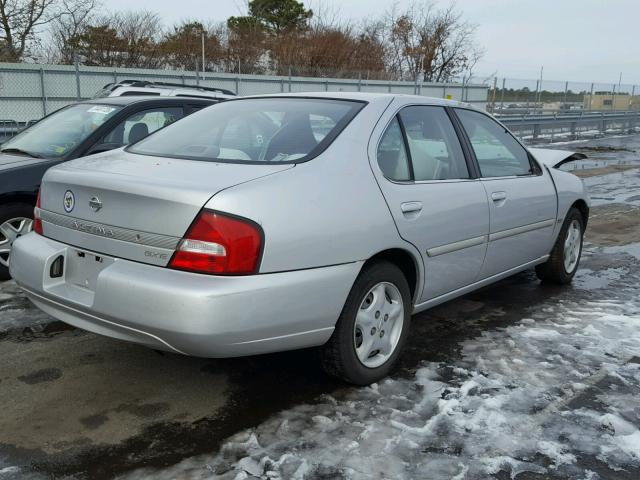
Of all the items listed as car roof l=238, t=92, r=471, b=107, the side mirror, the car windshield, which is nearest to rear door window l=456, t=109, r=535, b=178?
car roof l=238, t=92, r=471, b=107

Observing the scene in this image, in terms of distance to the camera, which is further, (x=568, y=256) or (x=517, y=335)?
(x=568, y=256)

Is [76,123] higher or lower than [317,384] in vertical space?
higher

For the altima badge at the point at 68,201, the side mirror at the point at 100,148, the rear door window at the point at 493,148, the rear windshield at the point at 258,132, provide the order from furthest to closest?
the side mirror at the point at 100,148 → the rear door window at the point at 493,148 → the rear windshield at the point at 258,132 → the altima badge at the point at 68,201

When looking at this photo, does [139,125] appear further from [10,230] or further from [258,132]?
[258,132]

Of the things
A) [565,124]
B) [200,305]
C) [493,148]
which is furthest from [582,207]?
[565,124]

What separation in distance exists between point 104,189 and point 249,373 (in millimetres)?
1319

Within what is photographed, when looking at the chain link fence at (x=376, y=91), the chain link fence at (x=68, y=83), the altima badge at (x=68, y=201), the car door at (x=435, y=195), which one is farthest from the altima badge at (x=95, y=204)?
the chain link fence at (x=68, y=83)

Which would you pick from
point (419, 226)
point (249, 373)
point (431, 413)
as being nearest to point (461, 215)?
point (419, 226)

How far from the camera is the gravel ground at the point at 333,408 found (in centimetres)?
274

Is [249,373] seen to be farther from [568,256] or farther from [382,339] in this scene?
[568,256]

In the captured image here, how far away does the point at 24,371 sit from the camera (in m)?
3.59

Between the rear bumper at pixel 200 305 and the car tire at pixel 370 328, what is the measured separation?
0.37ft

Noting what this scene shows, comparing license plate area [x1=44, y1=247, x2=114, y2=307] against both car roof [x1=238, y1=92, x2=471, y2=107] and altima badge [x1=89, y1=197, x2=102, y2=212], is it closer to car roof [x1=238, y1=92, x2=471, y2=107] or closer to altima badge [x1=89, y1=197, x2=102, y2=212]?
altima badge [x1=89, y1=197, x2=102, y2=212]

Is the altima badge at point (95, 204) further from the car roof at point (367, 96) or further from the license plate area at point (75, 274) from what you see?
the car roof at point (367, 96)
